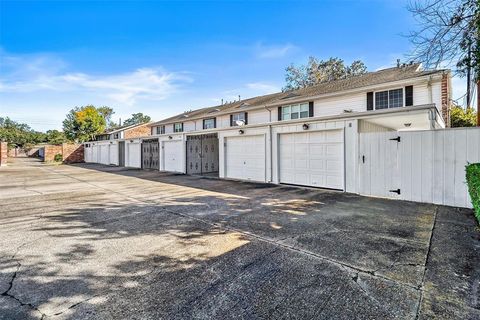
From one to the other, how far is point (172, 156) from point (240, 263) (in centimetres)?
1421

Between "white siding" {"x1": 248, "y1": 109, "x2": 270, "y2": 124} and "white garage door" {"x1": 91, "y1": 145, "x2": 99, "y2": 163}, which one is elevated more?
"white siding" {"x1": 248, "y1": 109, "x2": 270, "y2": 124}

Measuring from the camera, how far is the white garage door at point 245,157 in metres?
11.5

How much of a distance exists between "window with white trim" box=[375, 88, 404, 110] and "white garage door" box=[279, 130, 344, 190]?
511 cm

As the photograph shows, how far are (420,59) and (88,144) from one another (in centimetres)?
3084

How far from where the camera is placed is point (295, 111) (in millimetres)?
15758

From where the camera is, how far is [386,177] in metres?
7.65

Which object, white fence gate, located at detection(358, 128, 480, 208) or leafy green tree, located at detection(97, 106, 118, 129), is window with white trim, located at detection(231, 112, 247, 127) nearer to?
white fence gate, located at detection(358, 128, 480, 208)

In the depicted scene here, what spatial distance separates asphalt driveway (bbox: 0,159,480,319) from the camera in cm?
243

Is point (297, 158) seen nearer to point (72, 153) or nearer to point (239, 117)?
point (239, 117)

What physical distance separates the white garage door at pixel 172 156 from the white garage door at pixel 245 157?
4269 millimetres

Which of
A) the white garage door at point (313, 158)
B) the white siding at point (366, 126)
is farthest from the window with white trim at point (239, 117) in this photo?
the white siding at point (366, 126)

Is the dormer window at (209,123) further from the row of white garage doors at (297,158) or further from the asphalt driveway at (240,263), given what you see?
the asphalt driveway at (240,263)

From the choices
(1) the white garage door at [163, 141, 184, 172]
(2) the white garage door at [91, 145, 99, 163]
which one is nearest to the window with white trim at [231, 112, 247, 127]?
(1) the white garage door at [163, 141, 184, 172]

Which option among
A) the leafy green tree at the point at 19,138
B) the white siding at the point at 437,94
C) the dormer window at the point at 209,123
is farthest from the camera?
the leafy green tree at the point at 19,138
